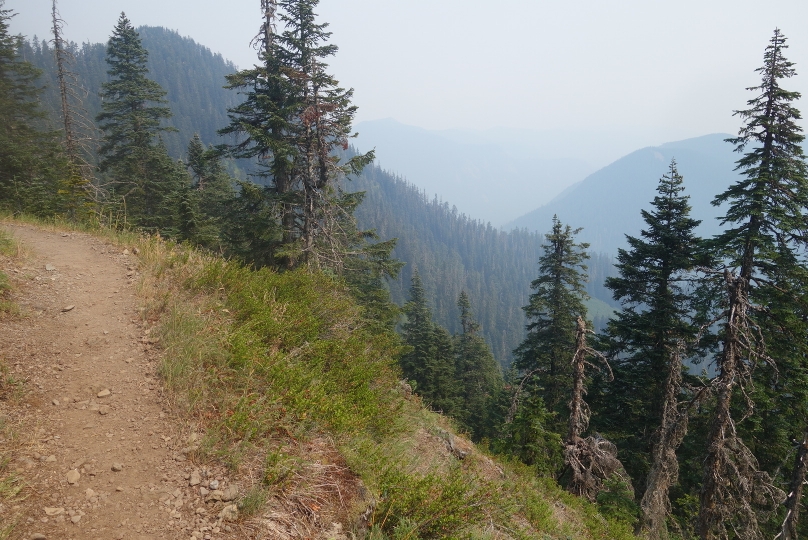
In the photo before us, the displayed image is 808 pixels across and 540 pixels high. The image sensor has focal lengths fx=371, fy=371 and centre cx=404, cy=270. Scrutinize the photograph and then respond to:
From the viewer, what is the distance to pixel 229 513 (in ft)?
9.81

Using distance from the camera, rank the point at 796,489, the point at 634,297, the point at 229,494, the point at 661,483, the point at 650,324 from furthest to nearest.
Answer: the point at 634,297 < the point at 650,324 < the point at 796,489 < the point at 661,483 < the point at 229,494

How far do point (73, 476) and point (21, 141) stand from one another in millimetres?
30164

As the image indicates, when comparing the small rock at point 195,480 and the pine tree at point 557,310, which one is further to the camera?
the pine tree at point 557,310

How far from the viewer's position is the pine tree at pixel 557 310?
65.3ft

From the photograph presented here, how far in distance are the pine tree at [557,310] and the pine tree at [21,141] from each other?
2524cm

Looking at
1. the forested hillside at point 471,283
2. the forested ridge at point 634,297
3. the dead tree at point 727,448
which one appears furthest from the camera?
the forested hillside at point 471,283

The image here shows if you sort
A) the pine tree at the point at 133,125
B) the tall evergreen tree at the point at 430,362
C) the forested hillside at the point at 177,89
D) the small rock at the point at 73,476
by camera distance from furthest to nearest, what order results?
the forested hillside at the point at 177,89 → the tall evergreen tree at the point at 430,362 → the pine tree at the point at 133,125 → the small rock at the point at 73,476

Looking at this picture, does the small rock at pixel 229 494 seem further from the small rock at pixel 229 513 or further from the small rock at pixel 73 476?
the small rock at pixel 73 476

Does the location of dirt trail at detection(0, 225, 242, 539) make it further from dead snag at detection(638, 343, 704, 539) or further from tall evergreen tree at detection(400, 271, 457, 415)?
tall evergreen tree at detection(400, 271, 457, 415)

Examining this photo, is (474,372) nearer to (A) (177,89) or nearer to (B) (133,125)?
(B) (133,125)

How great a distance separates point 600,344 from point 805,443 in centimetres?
794

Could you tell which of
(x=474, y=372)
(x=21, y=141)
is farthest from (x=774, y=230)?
(x=21, y=141)

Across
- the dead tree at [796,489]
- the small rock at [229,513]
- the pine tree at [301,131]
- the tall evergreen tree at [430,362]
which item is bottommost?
the tall evergreen tree at [430,362]

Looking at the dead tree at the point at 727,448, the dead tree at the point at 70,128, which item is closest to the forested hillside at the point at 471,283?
the dead tree at the point at 70,128
